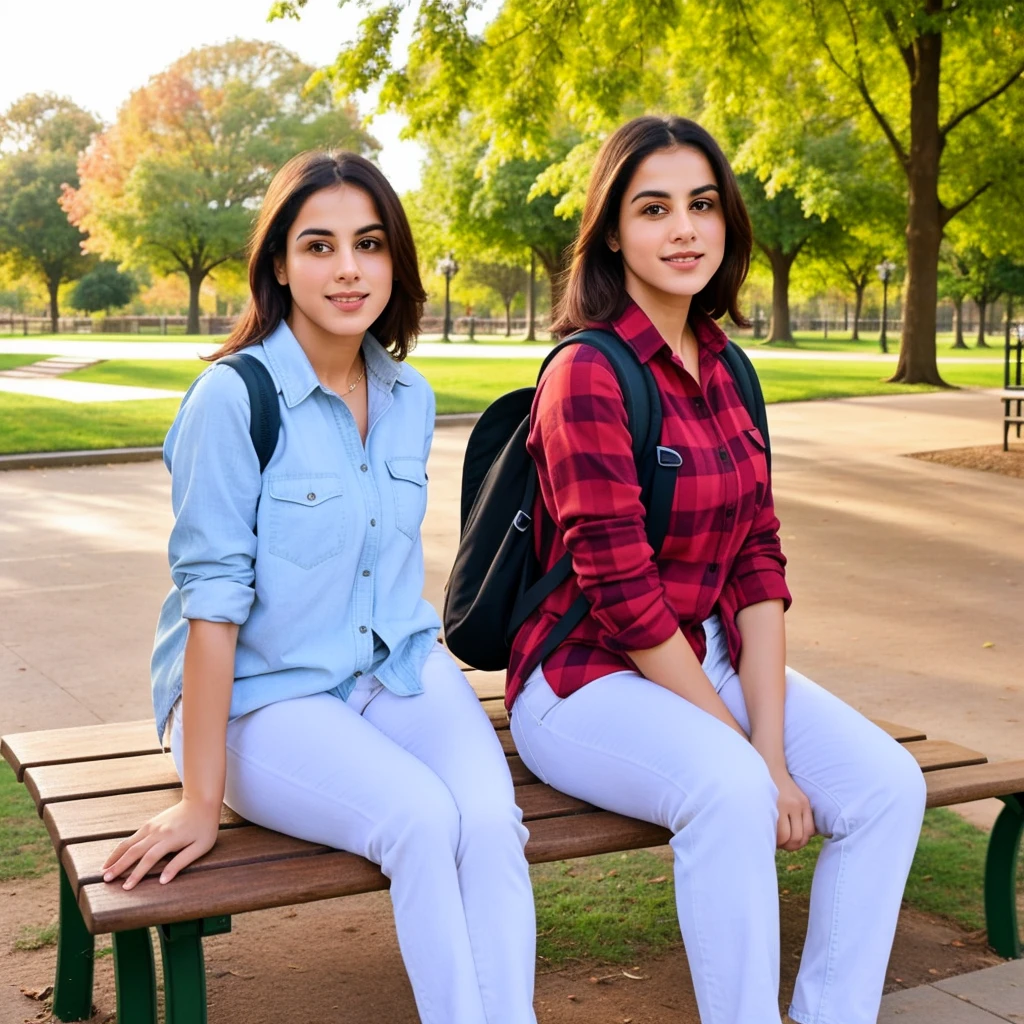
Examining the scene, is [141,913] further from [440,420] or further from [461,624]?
[440,420]

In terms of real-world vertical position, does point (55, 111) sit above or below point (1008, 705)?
above

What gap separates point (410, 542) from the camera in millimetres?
2861

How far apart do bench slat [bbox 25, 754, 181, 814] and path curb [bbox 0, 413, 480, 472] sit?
973 centimetres

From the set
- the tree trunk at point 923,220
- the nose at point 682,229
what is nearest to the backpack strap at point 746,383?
the nose at point 682,229

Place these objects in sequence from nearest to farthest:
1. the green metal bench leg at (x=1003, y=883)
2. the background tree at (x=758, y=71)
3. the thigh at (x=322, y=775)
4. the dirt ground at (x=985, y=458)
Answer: the thigh at (x=322, y=775) < the green metal bench leg at (x=1003, y=883) < the dirt ground at (x=985, y=458) < the background tree at (x=758, y=71)

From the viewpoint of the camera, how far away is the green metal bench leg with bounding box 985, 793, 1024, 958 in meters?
3.28

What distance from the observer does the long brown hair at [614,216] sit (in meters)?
2.99

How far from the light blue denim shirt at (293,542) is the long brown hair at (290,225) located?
69 mm

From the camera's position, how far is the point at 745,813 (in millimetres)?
2436

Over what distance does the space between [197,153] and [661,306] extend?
5732cm

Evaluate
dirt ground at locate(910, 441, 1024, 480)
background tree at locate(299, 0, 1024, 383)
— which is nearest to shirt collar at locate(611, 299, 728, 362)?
dirt ground at locate(910, 441, 1024, 480)

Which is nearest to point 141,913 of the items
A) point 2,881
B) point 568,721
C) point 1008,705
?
point 568,721

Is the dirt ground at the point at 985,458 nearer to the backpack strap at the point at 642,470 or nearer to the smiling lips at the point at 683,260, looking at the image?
the smiling lips at the point at 683,260

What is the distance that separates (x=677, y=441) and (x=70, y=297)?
233 ft
